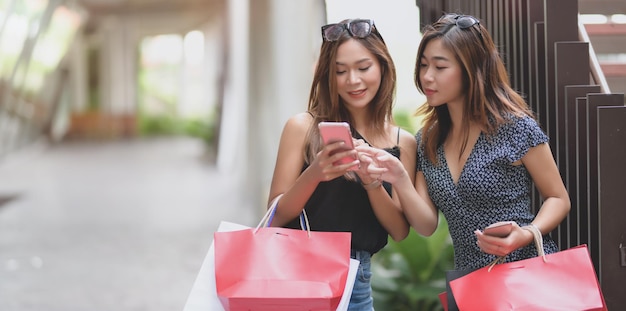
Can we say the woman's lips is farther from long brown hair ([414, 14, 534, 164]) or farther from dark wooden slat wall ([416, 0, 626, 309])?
dark wooden slat wall ([416, 0, 626, 309])

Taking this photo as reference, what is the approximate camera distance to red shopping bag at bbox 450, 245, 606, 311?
2.05 m

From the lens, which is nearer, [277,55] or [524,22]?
[524,22]

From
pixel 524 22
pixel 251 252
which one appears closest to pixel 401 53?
pixel 524 22

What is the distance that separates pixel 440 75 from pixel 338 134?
0.39m

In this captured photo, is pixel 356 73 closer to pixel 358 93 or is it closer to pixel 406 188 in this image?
pixel 358 93

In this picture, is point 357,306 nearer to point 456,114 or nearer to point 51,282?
point 456,114

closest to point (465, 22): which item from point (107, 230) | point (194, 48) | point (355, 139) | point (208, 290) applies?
point (355, 139)

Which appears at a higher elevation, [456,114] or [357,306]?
[456,114]

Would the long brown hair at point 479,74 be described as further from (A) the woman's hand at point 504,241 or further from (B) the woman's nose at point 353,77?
(A) the woman's hand at point 504,241

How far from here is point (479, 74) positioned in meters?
2.27

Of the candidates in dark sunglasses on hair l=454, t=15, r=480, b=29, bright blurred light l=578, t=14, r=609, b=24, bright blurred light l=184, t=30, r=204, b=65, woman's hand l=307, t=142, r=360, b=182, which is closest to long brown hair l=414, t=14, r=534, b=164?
dark sunglasses on hair l=454, t=15, r=480, b=29

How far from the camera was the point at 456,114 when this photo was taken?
2.39m

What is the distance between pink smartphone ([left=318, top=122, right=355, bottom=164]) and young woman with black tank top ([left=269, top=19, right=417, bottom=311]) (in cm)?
18

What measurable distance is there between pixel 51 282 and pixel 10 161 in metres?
13.0
